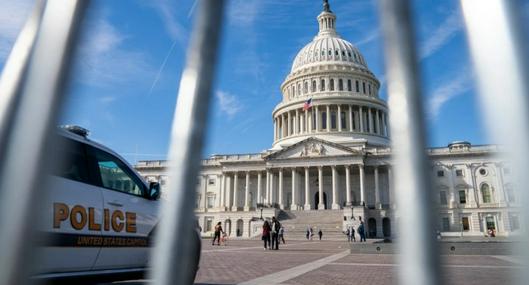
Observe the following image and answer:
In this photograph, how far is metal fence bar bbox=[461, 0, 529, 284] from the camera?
1.98ft

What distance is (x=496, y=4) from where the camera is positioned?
2.25 feet

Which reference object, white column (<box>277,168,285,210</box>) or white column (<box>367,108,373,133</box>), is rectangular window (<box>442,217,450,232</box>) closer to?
white column (<box>367,108,373,133</box>)

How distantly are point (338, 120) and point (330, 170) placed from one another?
35.2 ft

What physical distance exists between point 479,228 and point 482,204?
12.0 feet

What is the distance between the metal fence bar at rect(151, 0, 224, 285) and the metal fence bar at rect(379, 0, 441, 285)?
417mm

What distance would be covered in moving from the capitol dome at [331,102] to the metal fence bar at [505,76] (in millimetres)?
67205

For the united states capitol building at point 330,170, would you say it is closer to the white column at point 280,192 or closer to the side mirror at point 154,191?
the white column at point 280,192

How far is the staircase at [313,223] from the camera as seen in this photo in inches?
1908

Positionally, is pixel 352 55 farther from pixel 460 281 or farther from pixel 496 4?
pixel 496 4

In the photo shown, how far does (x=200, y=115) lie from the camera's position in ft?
3.04

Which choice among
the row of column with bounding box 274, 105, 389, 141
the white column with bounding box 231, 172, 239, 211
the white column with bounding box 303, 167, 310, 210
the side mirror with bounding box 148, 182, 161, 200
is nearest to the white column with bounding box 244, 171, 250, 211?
the white column with bounding box 231, 172, 239, 211

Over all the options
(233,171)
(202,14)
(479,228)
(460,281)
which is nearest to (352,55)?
(233,171)

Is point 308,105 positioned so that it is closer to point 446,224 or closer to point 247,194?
point 247,194

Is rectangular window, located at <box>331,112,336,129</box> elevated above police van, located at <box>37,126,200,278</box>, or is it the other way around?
rectangular window, located at <box>331,112,336,129</box>
